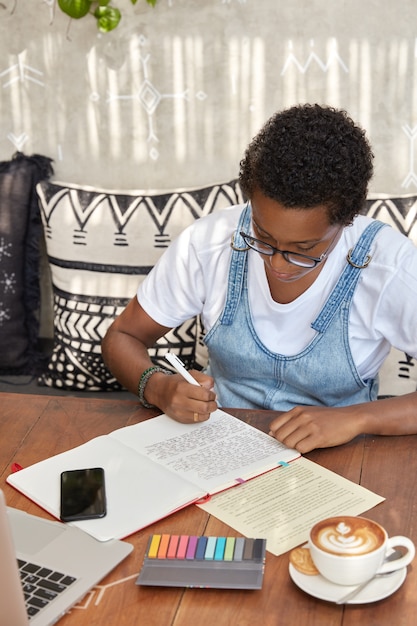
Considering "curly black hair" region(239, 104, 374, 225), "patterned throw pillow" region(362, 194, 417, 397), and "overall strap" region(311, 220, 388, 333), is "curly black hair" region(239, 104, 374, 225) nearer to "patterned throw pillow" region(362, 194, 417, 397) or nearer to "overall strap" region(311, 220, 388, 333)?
"overall strap" region(311, 220, 388, 333)

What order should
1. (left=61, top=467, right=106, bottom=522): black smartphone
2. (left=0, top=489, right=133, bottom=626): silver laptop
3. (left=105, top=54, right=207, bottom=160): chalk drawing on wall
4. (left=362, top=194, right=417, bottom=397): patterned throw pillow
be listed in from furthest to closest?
(left=105, top=54, right=207, bottom=160): chalk drawing on wall < (left=362, top=194, right=417, bottom=397): patterned throw pillow < (left=61, top=467, right=106, bottom=522): black smartphone < (left=0, top=489, right=133, bottom=626): silver laptop

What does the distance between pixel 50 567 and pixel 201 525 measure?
0.21 meters

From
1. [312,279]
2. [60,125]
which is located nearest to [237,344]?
[312,279]

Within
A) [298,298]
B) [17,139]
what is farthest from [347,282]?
[17,139]

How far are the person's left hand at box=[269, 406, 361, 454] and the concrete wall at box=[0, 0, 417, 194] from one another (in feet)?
3.84

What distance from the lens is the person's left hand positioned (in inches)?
50.3

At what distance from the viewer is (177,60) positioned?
234 cm

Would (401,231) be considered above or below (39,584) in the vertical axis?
above

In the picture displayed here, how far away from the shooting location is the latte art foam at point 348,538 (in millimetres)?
912

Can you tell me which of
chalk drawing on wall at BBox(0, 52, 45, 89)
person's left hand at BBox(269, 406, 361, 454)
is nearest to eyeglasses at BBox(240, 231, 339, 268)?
person's left hand at BBox(269, 406, 361, 454)

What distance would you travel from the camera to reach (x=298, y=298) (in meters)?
1.50

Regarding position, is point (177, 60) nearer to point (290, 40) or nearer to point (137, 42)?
point (137, 42)

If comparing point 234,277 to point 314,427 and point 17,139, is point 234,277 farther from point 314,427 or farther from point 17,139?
point 17,139

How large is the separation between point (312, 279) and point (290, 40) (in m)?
1.04
